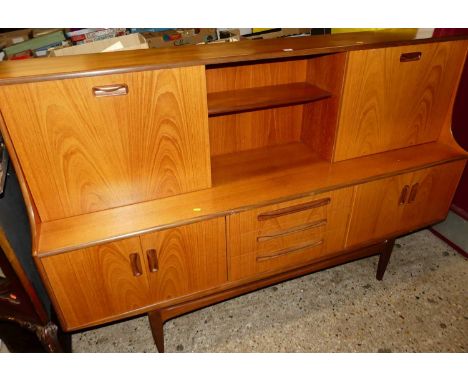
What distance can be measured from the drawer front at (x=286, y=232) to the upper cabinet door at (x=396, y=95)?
292mm

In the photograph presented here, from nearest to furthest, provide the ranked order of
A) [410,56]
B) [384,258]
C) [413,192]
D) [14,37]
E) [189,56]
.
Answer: [189,56] < [410,56] < [413,192] < [384,258] < [14,37]

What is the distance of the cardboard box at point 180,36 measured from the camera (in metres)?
2.26

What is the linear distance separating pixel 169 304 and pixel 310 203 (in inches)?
28.9

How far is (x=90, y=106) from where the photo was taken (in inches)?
43.4

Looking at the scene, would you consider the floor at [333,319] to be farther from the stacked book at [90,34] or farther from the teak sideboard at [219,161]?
the stacked book at [90,34]

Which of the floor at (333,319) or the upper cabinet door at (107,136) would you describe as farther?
the floor at (333,319)

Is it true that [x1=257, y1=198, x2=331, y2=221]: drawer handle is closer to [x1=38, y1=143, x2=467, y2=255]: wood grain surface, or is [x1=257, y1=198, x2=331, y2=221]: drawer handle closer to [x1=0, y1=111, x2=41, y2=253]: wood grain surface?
[x1=38, y1=143, x2=467, y2=255]: wood grain surface

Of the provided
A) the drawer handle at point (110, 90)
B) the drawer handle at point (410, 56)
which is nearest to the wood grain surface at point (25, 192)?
the drawer handle at point (110, 90)

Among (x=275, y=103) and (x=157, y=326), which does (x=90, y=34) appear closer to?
(x=275, y=103)

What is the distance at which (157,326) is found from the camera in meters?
1.52

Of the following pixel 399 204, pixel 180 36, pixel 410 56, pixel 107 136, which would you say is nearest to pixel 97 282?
pixel 107 136

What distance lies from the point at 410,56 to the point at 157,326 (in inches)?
63.8

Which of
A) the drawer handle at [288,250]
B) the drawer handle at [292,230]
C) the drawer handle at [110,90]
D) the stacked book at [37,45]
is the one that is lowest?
the drawer handle at [288,250]
